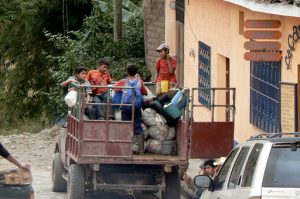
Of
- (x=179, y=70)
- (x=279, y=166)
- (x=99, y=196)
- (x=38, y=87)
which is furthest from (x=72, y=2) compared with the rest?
(x=279, y=166)

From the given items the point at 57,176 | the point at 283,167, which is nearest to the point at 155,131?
the point at 57,176

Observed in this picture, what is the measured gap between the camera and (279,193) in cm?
845

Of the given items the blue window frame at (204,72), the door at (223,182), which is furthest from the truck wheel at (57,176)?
the door at (223,182)

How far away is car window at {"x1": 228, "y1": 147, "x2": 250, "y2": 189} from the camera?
31.6 feet

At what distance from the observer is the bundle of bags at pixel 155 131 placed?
54.0ft

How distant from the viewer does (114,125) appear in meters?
15.9

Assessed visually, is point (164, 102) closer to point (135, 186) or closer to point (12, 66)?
point (135, 186)

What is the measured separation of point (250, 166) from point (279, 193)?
2.34 ft

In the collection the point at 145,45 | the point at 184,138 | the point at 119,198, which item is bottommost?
the point at 119,198

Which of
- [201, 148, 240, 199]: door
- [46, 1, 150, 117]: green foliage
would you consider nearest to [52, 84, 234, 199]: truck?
[201, 148, 240, 199]: door

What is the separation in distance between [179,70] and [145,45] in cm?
222

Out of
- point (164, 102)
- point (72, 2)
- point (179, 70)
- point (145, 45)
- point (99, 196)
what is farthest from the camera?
point (72, 2)

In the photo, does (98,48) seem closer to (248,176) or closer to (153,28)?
(153,28)

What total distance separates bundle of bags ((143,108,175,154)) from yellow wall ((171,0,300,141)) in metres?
2.21
